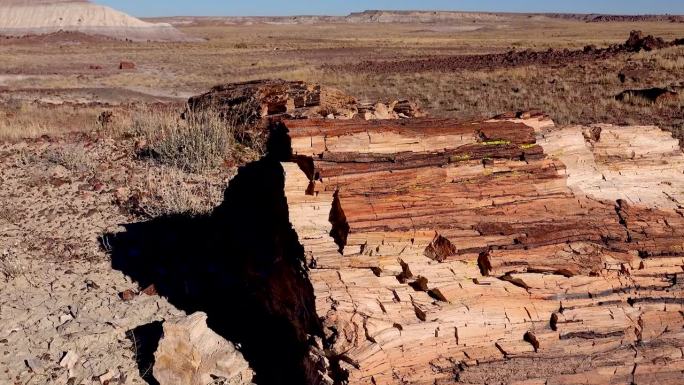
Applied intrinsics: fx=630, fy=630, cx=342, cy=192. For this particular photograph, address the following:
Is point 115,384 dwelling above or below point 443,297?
below

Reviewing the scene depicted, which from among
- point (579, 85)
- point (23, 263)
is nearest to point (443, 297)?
point (23, 263)

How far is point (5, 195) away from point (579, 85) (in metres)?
17.1

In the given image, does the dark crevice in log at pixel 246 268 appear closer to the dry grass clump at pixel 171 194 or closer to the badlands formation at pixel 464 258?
the badlands formation at pixel 464 258

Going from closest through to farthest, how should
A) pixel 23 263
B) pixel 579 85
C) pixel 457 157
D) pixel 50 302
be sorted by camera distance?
pixel 457 157 → pixel 50 302 → pixel 23 263 → pixel 579 85

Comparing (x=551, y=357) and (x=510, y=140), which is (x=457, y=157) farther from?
(x=551, y=357)

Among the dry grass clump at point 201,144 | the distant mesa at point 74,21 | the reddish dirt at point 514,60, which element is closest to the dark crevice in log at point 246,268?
the dry grass clump at point 201,144

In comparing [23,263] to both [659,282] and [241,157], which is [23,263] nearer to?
[241,157]

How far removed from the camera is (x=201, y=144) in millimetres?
8219

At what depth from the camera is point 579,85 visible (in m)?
19.6

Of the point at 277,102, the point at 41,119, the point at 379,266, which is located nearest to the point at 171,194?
the point at 277,102

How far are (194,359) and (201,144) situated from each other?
4607 millimetres

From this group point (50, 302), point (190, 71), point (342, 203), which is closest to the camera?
point (342, 203)

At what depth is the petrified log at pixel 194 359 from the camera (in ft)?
13.1

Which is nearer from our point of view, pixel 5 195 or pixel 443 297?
Result: pixel 443 297
